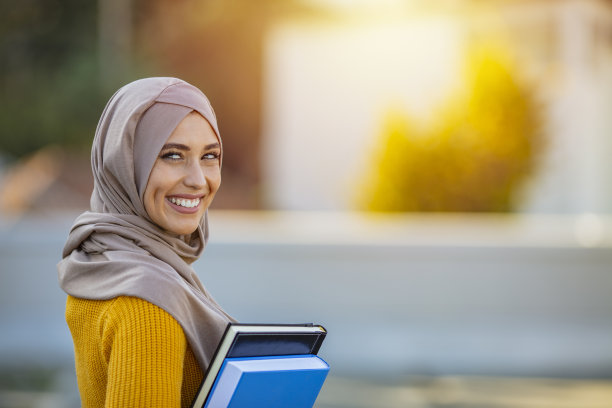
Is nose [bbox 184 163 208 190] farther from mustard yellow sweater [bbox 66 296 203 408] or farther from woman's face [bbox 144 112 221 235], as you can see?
mustard yellow sweater [bbox 66 296 203 408]

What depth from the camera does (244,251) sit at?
7.25 metres

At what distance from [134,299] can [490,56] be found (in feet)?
29.6

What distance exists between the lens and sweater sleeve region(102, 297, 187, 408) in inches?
49.9

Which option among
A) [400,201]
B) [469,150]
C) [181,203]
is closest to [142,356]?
[181,203]

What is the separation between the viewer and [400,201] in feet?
30.4

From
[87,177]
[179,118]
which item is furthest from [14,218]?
[179,118]

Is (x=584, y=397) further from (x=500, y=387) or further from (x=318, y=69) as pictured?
(x=318, y=69)

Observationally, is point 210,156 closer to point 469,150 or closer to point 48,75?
point 469,150

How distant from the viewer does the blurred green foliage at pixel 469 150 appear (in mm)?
9227

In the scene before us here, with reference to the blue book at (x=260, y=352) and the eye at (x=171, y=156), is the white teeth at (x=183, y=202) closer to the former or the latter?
the eye at (x=171, y=156)

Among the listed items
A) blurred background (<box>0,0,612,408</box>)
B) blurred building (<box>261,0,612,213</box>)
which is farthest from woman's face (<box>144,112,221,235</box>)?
blurred building (<box>261,0,612,213</box>)

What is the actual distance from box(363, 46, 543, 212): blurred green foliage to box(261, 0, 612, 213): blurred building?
14.8 inches

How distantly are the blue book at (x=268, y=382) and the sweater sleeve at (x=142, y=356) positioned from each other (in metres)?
0.08

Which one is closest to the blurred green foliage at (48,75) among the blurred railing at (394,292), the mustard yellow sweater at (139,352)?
the blurred railing at (394,292)
